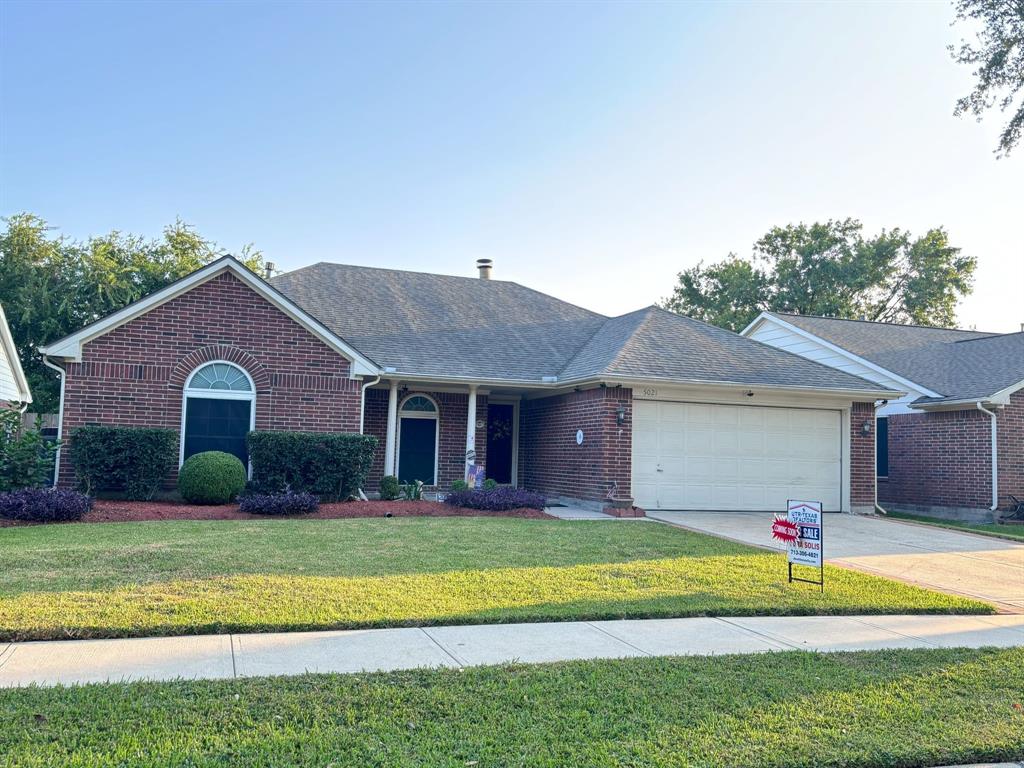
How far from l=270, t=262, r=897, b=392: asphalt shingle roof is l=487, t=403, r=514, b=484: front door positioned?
192 cm

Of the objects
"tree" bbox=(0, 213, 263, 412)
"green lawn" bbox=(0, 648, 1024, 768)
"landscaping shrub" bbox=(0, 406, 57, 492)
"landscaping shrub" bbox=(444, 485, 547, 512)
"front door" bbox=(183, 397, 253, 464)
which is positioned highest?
"tree" bbox=(0, 213, 263, 412)

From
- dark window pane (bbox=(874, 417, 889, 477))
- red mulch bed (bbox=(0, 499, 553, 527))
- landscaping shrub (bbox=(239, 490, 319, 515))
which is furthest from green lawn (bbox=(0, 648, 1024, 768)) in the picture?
dark window pane (bbox=(874, 417, 889, 477))

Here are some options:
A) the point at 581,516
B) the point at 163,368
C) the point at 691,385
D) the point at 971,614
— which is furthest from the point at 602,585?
the point at 163,368

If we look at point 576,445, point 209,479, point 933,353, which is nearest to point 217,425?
point 209,479

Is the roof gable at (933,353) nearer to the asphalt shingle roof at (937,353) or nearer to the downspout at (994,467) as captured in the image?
the asphalt shingle roof at (937,353)

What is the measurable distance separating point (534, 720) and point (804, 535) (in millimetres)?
5326

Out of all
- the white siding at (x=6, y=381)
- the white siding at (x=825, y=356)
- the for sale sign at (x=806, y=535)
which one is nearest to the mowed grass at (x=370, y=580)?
the for sale sign at (x=806, y=535)

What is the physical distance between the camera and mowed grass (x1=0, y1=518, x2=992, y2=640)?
6602 millimetres

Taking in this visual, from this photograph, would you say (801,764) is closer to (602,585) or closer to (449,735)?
(449,735)

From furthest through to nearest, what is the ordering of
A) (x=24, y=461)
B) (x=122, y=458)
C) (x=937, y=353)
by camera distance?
(x=937, y=353), (x=122, y=458), (x=24, y=461)

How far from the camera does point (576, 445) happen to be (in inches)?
693

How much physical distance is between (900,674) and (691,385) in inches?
437

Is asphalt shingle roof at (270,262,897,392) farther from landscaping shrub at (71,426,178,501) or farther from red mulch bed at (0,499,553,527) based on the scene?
landscaping shrub at (71,426,178,501)

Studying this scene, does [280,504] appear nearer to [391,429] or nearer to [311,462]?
[311,462]
